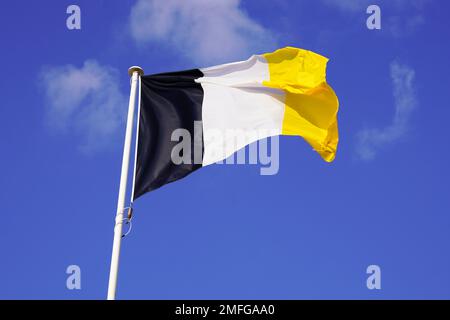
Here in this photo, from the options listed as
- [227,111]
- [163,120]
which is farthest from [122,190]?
[227,111]

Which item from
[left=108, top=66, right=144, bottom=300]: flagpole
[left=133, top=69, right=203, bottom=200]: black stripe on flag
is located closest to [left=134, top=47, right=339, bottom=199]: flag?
[left=133, top=69, right=203, bottom=200]: black stripe on flag

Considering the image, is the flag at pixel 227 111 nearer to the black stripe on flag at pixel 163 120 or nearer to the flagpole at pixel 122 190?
the black stripe on flag at pixel 163 120

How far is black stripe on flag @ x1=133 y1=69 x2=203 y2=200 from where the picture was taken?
13594 mm

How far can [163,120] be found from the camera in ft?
48.1

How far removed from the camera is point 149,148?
14.0m

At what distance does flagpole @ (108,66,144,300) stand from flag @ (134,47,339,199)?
259 mm

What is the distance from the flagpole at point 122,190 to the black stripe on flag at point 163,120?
249mm

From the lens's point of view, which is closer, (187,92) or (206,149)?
(206,149)

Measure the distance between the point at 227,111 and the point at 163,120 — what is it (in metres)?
1.65

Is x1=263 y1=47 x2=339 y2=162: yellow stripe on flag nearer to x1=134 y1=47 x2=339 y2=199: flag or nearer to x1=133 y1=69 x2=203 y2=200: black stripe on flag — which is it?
x1=134 y1=47 x2=339 y2=199: flag
